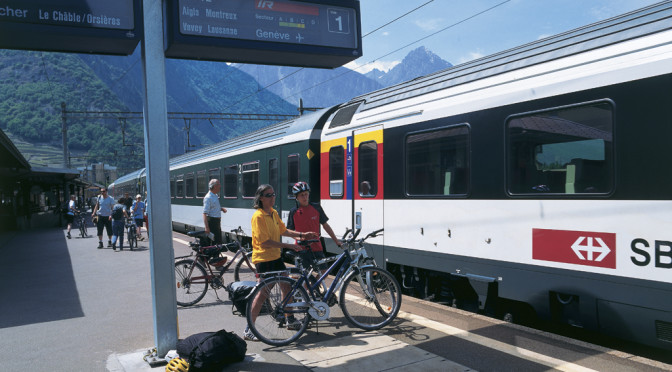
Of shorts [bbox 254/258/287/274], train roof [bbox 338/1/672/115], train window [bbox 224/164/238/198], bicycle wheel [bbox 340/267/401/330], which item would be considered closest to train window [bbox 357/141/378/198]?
train roof [bbox 338/1/672/115]

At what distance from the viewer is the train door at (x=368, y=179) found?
→ 779 centimetres

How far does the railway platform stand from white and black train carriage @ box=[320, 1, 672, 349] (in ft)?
1.61

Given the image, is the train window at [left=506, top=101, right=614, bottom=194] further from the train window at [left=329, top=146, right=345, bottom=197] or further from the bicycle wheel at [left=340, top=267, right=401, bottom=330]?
the train window at [left=329, top=146, right=345, bottom=197]

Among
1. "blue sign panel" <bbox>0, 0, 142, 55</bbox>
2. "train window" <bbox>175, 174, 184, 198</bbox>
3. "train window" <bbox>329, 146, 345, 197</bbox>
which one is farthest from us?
"train window" <bbox>175, 174, 184, 198</bbox>

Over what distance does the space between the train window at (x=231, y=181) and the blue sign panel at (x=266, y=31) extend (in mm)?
8940

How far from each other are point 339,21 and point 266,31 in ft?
2.84

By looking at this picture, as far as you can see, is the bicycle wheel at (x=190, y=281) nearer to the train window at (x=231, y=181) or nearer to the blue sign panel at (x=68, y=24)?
the blue sign panel at (x=68, y=24)

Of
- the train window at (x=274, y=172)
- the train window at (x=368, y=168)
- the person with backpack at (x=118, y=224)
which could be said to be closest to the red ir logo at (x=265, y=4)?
the train window at (x=368, y=168)

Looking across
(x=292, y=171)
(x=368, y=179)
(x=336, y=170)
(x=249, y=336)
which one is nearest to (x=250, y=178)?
(x=292, y=171)

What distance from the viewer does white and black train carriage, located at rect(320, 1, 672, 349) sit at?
4.42 meters

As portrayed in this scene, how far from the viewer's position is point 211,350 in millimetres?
4301

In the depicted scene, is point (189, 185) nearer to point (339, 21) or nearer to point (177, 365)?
point (339, 21)

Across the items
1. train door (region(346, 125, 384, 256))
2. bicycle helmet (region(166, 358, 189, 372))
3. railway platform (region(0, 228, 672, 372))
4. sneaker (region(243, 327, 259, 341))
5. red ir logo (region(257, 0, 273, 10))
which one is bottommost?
railway platform (region(0, 228, 672, 372))

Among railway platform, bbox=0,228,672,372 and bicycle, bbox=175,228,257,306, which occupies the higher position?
bicycle, bbox=175,228,257,306
